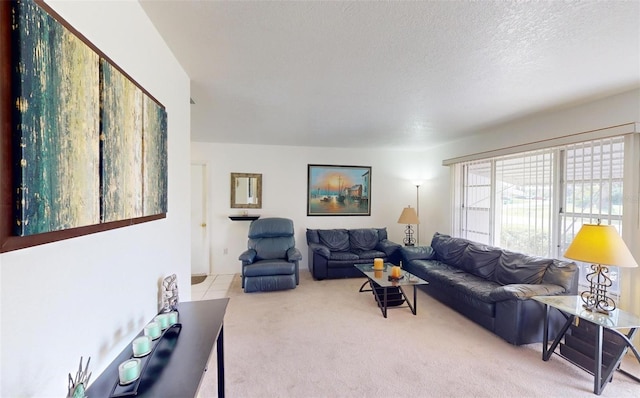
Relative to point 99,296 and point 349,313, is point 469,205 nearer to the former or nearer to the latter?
point 349,313

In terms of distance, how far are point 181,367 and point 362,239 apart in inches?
173

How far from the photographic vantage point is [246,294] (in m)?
3.97

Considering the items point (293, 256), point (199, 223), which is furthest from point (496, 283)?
point (199, 223)

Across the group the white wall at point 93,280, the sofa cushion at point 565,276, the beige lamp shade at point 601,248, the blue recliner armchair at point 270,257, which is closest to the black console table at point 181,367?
the white wall at point 93,280

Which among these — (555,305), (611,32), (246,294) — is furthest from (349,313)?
(611,32)

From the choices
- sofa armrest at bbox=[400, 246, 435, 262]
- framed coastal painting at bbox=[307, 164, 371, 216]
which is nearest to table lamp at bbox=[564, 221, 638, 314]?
sofa armrest at bbox=[400, 246, 435, 262]

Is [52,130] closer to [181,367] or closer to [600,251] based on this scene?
[181,367]

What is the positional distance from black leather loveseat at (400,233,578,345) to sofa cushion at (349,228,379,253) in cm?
91

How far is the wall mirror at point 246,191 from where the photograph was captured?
5109mm

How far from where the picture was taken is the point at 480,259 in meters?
3.69

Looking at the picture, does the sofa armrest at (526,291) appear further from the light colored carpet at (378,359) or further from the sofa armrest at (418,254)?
the sofa armrest at (418,254)

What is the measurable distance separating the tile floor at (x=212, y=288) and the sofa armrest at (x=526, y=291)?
348cm

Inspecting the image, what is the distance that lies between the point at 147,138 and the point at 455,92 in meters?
2.52

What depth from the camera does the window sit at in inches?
106
